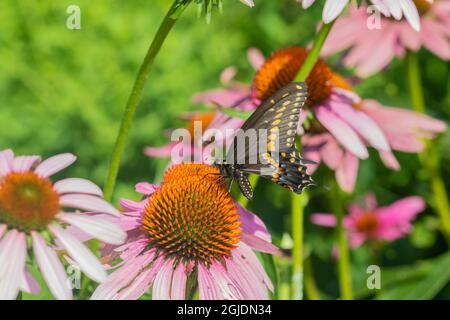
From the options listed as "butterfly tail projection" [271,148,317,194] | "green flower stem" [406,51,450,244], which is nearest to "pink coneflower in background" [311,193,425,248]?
"green flower stem" [406,51,450,244]

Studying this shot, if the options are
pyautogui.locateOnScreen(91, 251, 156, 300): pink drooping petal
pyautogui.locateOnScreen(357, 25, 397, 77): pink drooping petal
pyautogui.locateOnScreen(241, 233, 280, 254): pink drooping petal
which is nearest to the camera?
pyautogui.locateOnScreen(91, 251, 156, 300): pink drooping petal

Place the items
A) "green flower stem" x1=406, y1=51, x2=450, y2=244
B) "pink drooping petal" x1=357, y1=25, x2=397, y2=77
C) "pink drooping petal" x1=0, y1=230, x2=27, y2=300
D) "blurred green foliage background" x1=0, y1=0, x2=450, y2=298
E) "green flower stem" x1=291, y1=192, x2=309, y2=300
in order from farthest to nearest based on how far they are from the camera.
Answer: "blurred green foliage background" x1=0, y1=0, x2=450, y2=298 < "green flower stem" x1=406, y1=51, x2=450, y2=244 < "pink drooping petal" x1=357, y1=25, x2=397, y2=77 < "green flower stem" x1=291, y1=192, x2=309, y2=300 < "pink drooping petal" x1=0, y1=230, x2=27, y2=300

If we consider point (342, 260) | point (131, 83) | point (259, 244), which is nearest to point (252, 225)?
point (259, 244)

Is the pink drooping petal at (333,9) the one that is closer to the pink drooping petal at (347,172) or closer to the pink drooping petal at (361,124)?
the pink drooping petal at (361,124)

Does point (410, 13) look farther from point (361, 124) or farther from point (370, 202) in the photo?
point (370, 202)

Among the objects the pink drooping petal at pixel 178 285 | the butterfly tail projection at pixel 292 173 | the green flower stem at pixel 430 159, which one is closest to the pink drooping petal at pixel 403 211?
the green flower stem at pixel 430 159

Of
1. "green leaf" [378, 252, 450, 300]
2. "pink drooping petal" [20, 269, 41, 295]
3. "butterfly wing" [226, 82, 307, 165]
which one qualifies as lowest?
"pink drooping petal" [20, 269, 41, 295]

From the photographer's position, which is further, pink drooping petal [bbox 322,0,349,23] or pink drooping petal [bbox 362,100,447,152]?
pink drooping petal [bbox 362,100,447,152]

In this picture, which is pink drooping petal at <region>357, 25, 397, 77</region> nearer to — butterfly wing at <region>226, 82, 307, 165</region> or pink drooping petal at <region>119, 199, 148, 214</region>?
butterfly wing at <region>226, 82, 307, 165</region>
